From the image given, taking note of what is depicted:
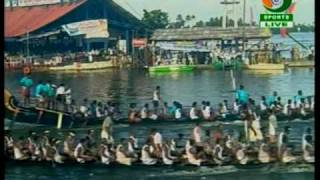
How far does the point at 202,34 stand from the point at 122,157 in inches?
54.6

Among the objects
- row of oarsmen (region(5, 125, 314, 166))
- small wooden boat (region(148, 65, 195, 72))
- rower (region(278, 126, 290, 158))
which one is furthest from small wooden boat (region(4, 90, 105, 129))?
rower (region(278, 126, 290, 158))

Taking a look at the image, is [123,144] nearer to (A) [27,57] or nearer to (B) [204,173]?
(B) [204,173]

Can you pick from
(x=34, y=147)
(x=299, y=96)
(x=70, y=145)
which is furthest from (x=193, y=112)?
(x=34, y=147)

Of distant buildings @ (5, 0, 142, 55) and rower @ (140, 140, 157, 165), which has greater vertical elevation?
distant buildings @ (5, 0, 142, 55)

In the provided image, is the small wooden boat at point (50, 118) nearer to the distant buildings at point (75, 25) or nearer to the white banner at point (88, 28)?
the distant buildings at point (75, 25)

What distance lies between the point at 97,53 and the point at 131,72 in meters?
0.38

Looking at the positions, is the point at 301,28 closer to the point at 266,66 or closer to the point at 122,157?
the point at 266,66

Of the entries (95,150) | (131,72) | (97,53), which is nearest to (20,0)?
(97,53)

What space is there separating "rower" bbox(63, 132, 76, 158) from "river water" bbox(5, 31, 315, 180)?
10cm

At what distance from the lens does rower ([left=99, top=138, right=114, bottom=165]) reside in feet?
15.8

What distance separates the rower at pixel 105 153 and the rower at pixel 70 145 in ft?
0.87

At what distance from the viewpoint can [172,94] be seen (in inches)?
192

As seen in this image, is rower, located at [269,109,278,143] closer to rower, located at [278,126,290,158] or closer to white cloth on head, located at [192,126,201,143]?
rower, located at [278,126,290,158]

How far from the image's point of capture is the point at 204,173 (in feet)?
15.7
